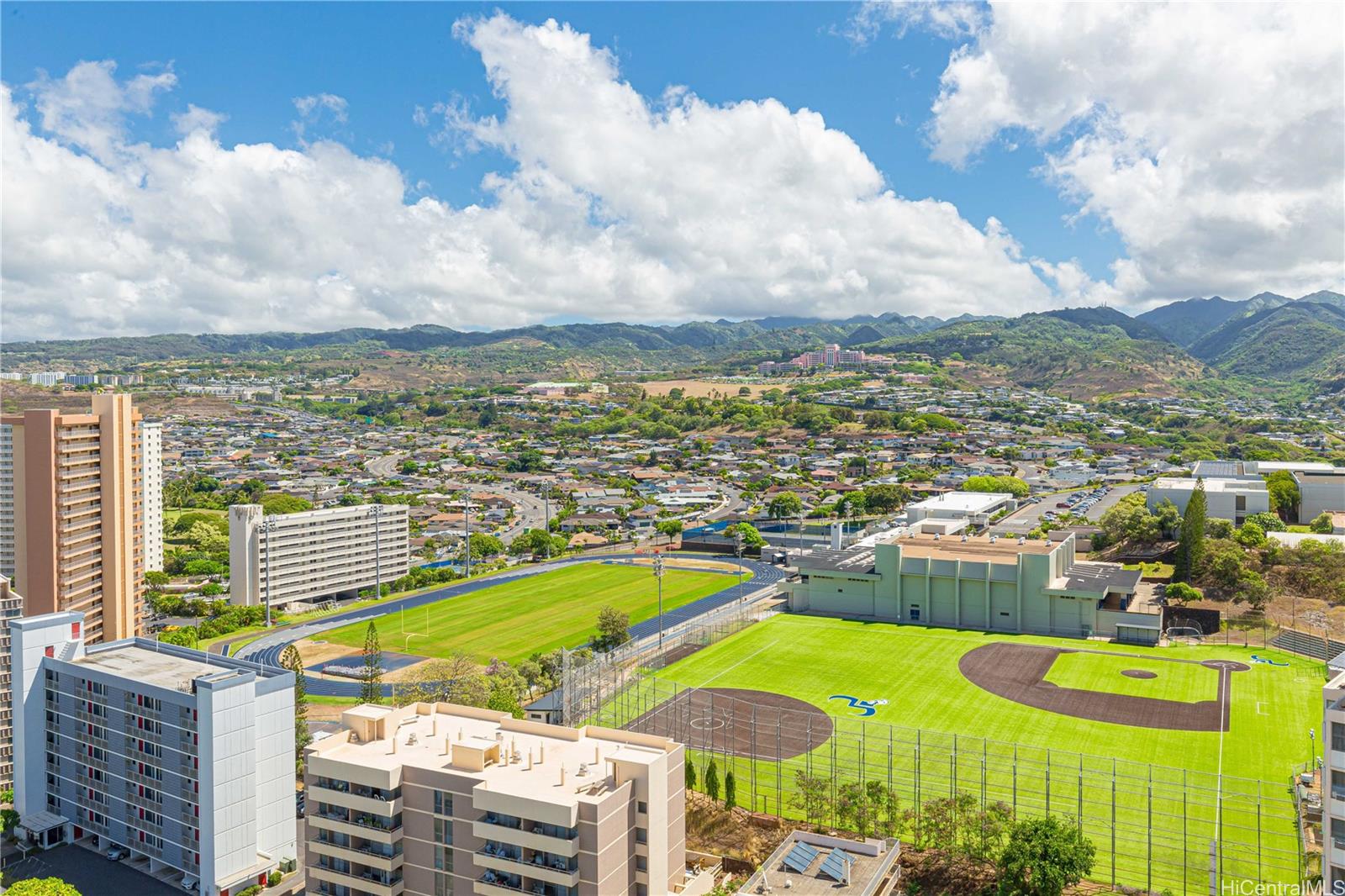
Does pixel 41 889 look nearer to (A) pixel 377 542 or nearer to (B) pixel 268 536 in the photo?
(B) pixel 268 536

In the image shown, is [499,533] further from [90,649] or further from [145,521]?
[90,649]

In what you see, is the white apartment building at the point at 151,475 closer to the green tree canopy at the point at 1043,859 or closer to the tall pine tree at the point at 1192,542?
the green tree canopy at the point at 1043,859

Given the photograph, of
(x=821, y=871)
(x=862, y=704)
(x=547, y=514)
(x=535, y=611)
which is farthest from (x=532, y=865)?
(x=547, y=514)

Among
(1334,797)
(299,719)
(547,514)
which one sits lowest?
(299,719)

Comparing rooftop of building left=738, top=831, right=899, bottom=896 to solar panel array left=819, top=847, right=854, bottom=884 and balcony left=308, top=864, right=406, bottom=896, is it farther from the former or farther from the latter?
balcony left=308, top=864, right=406, bottom=896

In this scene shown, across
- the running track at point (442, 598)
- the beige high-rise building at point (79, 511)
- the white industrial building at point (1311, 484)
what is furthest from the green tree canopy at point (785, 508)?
the beige high-rise building at point (79, 511)
